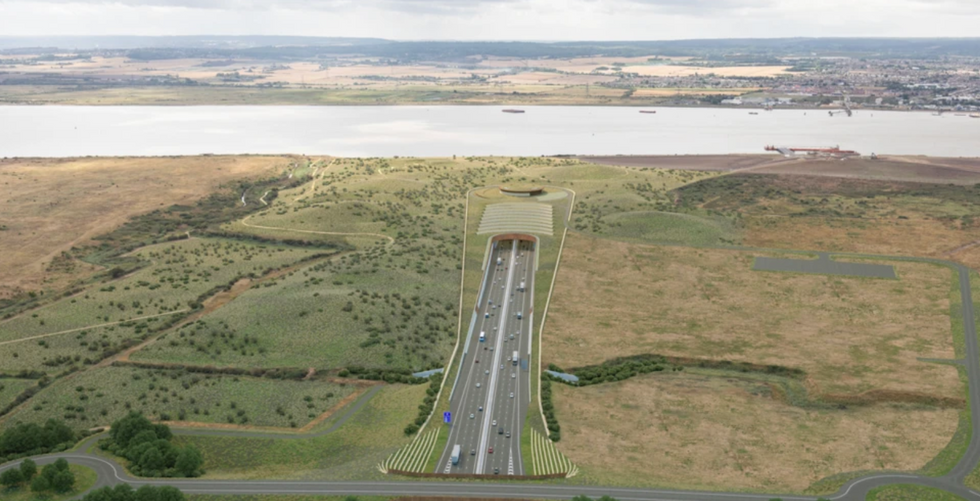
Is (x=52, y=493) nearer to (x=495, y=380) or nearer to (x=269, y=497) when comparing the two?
(x=269, y=497)

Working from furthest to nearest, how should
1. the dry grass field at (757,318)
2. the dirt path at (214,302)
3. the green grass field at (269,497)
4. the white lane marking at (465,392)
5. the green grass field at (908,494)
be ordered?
the dirt path at (214,302) < the dry grass field at (757,318) < the white lane marking at (465,392) < the green grass field at (908,494) < the green grass field at (269,497)

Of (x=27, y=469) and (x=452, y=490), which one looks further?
(x=452, y=490)

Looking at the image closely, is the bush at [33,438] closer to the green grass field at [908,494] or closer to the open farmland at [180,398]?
the open farmland at [180,398]

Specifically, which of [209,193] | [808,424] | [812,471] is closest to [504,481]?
[812,471]

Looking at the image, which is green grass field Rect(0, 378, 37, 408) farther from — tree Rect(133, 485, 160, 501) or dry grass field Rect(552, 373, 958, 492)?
dry grass field Rect(552, 373, 958, 492)

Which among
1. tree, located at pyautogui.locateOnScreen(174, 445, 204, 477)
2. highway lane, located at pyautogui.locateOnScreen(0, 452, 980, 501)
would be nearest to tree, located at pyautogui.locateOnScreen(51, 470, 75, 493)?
highway lane, located at pyautogui.locateOnScreen(0, 452, 980, 501)

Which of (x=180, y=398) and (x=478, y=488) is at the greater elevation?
(x=180, y=398)

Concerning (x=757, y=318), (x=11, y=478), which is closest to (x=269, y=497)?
(x=11, y=478)

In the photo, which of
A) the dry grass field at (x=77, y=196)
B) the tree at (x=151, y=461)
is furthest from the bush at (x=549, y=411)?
the dry grass field at (x=77, y=196)
